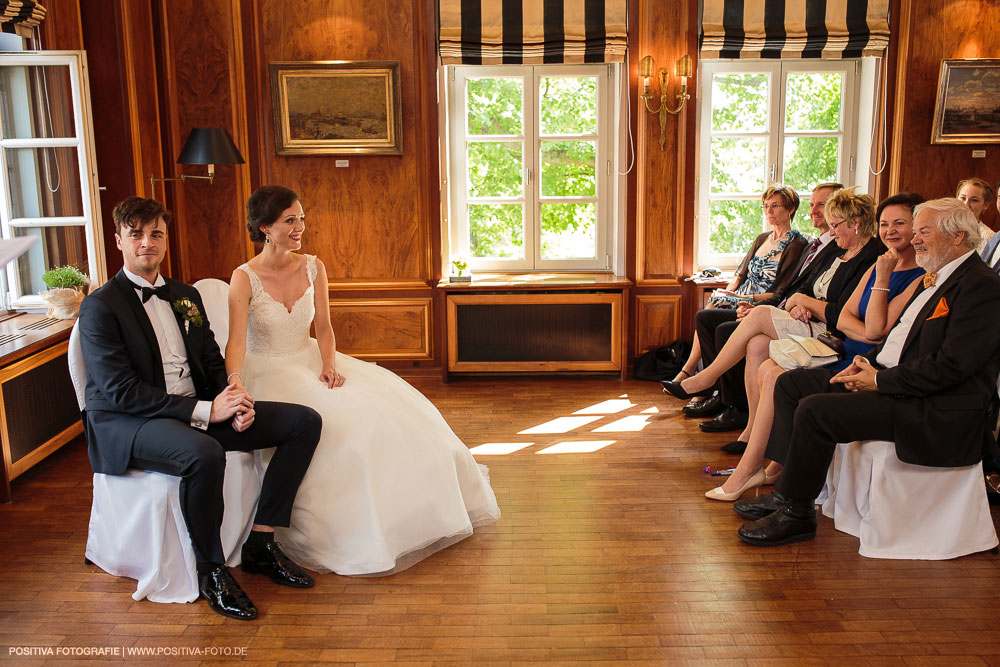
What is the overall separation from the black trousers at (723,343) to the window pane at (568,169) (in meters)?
1.64

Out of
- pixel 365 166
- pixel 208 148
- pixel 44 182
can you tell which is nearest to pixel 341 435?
pixel 208 148

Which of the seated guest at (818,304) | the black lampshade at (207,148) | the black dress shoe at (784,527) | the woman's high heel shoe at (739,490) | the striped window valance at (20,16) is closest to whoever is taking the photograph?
the black dress shoe at (784,527)

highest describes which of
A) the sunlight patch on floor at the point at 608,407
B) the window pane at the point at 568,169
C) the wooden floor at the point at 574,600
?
the window pane at the point at 568,169

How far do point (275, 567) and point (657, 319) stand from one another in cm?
385

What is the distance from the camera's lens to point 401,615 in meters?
2.89

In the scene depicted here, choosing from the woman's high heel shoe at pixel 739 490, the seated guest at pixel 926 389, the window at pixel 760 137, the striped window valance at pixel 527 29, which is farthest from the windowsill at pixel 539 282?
the seated guest at pixel 926 389

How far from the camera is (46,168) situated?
5.00 meters

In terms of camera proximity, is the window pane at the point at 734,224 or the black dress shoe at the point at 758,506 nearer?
the black dress shoe at the point at 758,506

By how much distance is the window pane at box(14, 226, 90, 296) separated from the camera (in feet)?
16.6

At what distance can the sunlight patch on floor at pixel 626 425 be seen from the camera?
16.3ft

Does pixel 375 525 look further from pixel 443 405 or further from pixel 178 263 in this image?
pixel 178 263

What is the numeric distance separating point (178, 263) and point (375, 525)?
3649 millimetres

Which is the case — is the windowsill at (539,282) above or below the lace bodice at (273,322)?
below

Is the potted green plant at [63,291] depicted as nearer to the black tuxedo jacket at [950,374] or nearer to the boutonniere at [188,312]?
the boutonniere at [188,312]
